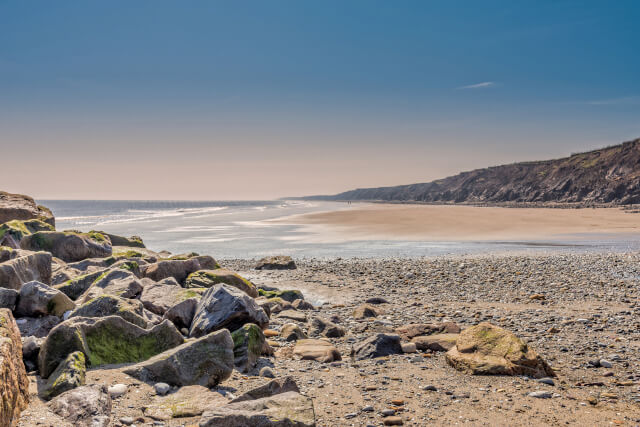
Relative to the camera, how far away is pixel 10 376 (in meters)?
4.08

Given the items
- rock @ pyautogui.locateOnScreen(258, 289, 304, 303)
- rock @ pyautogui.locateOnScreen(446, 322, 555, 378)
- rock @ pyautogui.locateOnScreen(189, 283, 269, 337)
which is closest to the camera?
rock @ pyautogui.locateOnScreen(446, 322, 555, 378)

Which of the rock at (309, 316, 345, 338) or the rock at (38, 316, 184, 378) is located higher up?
the rock at (38, 316, 184, 378)

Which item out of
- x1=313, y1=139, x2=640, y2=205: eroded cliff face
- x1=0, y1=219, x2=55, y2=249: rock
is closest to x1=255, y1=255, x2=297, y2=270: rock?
x1=0, y1=219, x2=55, y2=249: rock

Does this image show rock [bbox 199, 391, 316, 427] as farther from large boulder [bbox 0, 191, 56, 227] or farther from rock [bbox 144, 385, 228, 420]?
large boulder [bbox 0, 191, 56, 227]

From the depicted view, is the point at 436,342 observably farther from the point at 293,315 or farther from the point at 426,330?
the point at 293,315

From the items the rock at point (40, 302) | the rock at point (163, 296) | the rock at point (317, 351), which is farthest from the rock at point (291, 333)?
the rock at point (40, 302)

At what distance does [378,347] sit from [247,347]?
2.51 metres

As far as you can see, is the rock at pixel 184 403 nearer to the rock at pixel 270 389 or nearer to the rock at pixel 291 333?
the rock at pixel 270 389

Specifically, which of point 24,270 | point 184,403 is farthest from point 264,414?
point 24,270

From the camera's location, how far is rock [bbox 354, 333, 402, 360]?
25.4 ft

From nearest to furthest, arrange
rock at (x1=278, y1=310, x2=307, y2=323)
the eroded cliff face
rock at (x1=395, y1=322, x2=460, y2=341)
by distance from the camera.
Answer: rock at (x1=395, y1=322, x2=460, y2=341) → rock at (x1=278, y1=310, x2=307, y2=323) → the eroded cliff face

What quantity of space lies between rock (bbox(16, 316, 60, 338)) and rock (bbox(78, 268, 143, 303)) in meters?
0.77

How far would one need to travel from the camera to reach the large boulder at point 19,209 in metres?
19.6

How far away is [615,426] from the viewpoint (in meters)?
5.11
